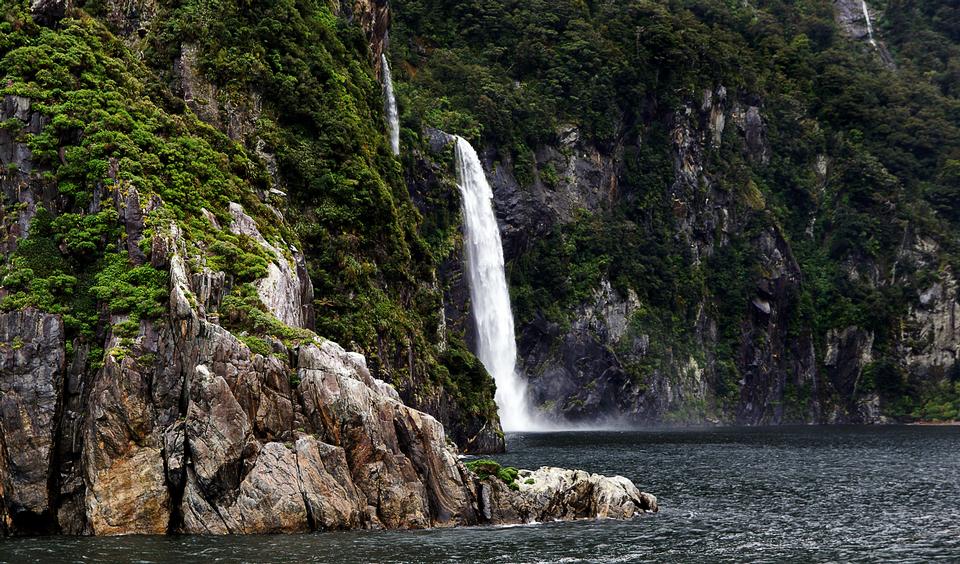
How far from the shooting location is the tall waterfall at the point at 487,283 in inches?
3664

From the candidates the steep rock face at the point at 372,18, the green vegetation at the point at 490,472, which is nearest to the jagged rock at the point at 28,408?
the green vegetation at the point at 490,472

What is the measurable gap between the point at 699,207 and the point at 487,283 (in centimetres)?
4169

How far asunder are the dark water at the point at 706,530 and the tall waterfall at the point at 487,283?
82.1 ft

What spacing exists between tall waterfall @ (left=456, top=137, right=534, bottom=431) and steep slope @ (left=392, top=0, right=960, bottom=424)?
244 inches

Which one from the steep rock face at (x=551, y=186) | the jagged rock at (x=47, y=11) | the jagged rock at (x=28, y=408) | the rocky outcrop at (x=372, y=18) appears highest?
the rocky outcrop at (x=372, y=18)

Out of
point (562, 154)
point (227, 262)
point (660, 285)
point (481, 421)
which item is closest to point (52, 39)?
point (227, 262)

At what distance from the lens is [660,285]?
118m

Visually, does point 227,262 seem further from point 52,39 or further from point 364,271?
point 364,271

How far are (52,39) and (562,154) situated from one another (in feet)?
247

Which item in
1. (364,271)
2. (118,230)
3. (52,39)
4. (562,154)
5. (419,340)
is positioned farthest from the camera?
(562,154)

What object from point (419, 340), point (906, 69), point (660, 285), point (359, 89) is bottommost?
point (419, 340)

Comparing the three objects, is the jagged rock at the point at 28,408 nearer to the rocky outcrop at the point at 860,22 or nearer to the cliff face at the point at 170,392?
the cliff face at the point at 170,392

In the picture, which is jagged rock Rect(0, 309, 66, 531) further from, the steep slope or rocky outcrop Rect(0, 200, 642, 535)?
the steep slope

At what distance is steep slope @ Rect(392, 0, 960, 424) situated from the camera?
10881 cm
